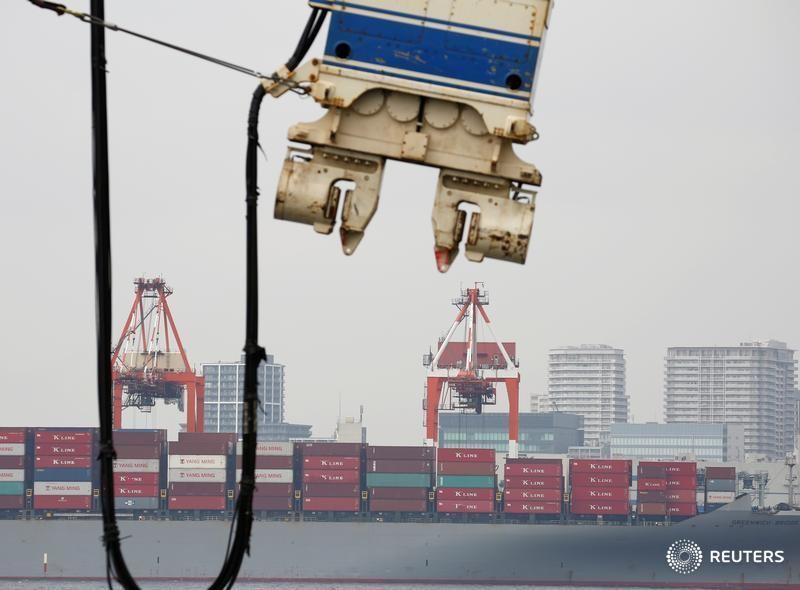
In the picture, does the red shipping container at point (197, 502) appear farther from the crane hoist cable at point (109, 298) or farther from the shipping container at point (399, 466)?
the crane hoist cable at point (109, 298)

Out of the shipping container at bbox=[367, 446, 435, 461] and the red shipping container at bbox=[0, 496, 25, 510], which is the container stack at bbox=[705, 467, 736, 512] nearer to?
the shipping container at bbox=[367, 446, 435, 461]

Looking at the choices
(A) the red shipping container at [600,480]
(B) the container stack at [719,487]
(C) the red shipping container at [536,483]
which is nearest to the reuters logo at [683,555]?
(B) the container stack at [719,487]

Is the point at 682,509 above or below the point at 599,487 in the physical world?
below

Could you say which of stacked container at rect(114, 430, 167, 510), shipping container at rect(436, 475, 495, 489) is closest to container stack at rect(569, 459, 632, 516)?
shipping container at rect(436, 475, 495, 489)

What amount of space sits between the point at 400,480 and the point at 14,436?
23306 mm

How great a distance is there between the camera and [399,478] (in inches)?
3716

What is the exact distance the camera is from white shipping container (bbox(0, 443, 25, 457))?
305ft

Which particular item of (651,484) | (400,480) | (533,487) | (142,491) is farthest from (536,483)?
(142,491)

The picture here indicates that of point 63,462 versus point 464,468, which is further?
point 464,468

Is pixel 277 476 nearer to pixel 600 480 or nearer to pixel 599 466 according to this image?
pixel 599 466

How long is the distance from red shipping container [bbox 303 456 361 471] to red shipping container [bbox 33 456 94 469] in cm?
1303

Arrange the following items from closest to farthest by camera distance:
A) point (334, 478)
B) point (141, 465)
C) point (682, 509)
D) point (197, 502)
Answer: point (141, 465) → point (334, 478) → point (197, 502) → point (682, 509)

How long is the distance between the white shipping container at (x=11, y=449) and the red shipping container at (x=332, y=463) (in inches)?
669

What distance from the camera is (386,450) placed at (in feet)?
308
